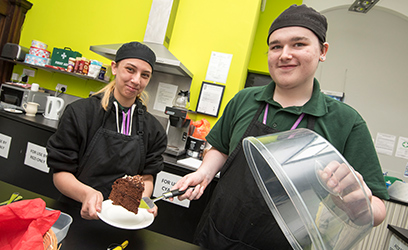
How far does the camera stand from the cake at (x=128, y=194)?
932mm

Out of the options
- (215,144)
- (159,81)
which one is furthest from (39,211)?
(159,81)

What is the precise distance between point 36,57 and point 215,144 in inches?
122

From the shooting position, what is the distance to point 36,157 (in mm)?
2305

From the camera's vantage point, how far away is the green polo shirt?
0.91 metres

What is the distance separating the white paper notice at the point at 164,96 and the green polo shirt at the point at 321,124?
1860 millimetres

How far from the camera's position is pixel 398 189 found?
282cm

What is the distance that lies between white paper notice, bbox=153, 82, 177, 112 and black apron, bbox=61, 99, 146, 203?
68.4 inches

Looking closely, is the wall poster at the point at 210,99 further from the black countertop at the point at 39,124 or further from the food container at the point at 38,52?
the food container at the point at 38,52

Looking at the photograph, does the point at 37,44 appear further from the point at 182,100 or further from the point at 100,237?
the point at 100,237

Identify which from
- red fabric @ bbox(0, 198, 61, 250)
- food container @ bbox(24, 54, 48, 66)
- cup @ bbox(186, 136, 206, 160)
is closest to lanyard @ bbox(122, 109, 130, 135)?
red fabric @ bbox(0, 198, 61, 250)

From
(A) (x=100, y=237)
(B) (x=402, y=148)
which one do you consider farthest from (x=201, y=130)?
(B) (x=402, y=148)

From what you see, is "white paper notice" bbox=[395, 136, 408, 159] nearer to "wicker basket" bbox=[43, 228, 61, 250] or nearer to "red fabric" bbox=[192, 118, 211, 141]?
"red fabric" bbox=[192, 118, 211, 141]

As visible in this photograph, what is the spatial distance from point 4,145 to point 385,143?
17.9 ft

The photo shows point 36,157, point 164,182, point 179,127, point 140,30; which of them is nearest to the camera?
point 164,182
